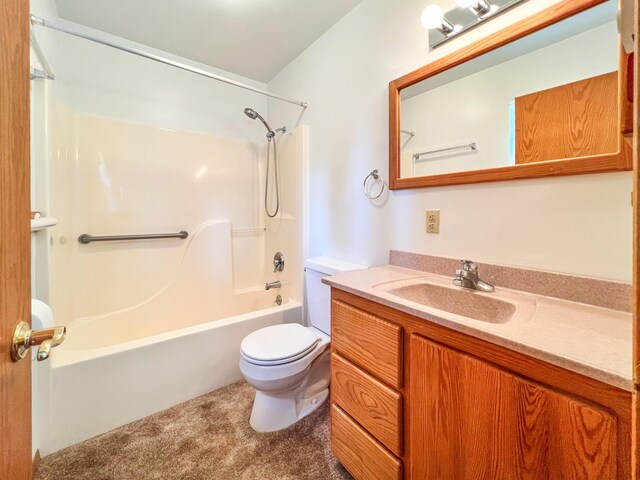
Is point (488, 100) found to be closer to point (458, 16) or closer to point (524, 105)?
point (524, 105)

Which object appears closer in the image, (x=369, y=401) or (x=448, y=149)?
(x=369, y=401)

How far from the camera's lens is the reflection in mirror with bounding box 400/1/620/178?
0.84 meters

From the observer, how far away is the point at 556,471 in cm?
55

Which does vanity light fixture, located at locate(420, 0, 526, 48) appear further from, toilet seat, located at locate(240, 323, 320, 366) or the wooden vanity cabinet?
toilet seat, located at locate(240, 323, 320, 366)

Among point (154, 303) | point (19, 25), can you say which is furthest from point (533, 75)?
point (154, 303)

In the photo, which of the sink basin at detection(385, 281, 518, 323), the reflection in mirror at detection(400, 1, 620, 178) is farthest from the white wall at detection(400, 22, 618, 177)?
the sink basin at detection(385, 281, 518, 323)

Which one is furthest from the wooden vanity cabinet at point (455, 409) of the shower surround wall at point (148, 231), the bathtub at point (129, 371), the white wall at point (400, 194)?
the shower surround wall at point (148, 231)

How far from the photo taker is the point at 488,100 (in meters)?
1.12

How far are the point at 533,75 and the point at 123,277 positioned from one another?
263 cm

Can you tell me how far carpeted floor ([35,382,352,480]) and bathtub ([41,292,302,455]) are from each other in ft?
0.26

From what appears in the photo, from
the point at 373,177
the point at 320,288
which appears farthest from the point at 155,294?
the point at 373,177

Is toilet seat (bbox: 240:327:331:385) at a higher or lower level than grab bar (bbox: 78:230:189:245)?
lower

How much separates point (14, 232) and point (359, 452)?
1229 millimetres

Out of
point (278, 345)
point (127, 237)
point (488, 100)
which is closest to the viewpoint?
point (488, 100)
